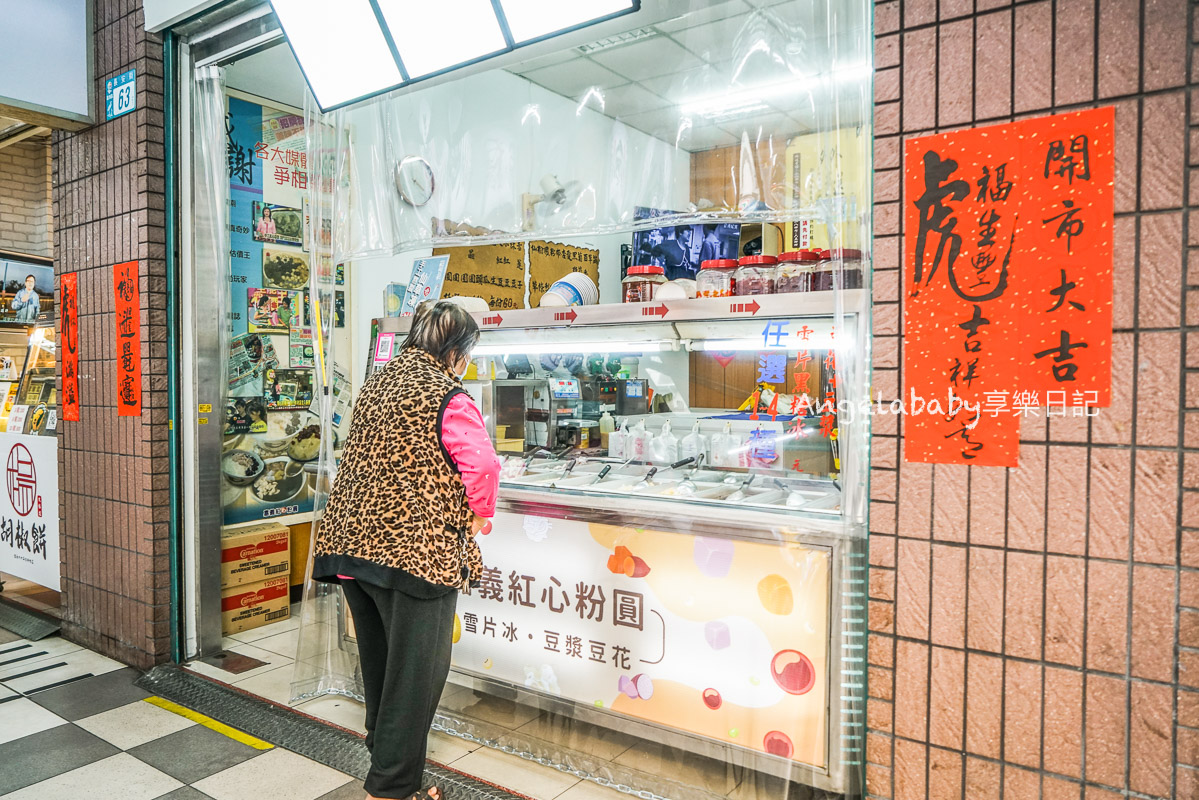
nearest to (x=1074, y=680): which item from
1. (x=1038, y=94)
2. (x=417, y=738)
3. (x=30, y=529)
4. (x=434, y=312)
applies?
(x=1038, y=94)

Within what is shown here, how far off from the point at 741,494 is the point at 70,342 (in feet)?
11.7

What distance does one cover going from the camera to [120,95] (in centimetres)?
357

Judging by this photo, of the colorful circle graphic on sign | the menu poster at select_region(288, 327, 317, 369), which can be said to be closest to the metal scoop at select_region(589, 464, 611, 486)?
the menu poster at select_region(288, 327, 317, 369)

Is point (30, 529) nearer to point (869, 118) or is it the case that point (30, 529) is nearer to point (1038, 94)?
point (869, 118)

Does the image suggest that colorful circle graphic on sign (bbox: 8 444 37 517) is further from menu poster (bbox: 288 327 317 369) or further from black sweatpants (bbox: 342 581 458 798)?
black sweatpants (bbox: 342 581 458 798)

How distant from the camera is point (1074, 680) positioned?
5.31 feet

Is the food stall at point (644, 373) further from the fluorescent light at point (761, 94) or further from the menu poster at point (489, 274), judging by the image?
the menu poster at point (489, 274)

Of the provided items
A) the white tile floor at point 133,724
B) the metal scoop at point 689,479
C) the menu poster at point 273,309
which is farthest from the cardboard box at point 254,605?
the metal scoop at point 689,479

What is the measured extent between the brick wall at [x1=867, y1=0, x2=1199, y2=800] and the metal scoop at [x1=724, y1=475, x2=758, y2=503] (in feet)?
2.37

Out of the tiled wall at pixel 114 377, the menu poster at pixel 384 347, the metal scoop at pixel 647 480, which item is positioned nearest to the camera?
the metal scoop at pixel 647 480

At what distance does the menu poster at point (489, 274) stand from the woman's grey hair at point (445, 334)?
4.51 ft

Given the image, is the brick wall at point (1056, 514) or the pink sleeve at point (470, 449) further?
the pink sleeve at point (470, 449)

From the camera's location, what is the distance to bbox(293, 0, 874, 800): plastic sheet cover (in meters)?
2.05

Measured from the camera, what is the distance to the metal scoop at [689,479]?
2.66 metres
